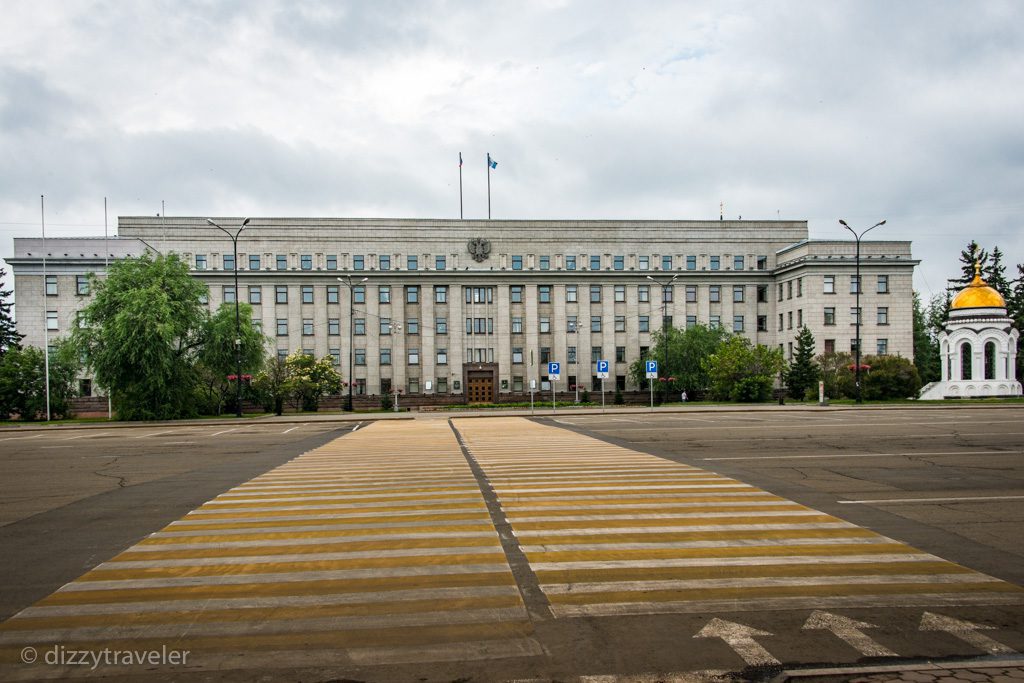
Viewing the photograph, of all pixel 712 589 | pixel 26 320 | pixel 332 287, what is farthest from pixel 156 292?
pixel 712 589

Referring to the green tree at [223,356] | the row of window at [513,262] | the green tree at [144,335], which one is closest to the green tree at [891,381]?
the row of window at [513,262]

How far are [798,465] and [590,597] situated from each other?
11.6 m

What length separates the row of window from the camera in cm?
7900

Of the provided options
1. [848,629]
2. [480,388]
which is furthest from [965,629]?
[480,388]

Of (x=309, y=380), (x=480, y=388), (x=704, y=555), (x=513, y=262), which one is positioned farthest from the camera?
(x=513, y=262)

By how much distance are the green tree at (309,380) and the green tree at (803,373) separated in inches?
1708

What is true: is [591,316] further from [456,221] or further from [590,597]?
[590,597]

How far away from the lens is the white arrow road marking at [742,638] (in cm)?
531

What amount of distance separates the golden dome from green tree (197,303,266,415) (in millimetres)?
58444

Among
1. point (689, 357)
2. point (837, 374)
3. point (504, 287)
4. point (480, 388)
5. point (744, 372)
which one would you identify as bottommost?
point (480, 388)

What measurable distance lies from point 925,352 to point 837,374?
43621 mm

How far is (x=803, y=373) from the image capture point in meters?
68.8

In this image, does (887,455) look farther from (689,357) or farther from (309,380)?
(689,357)

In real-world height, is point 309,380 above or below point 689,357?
below
